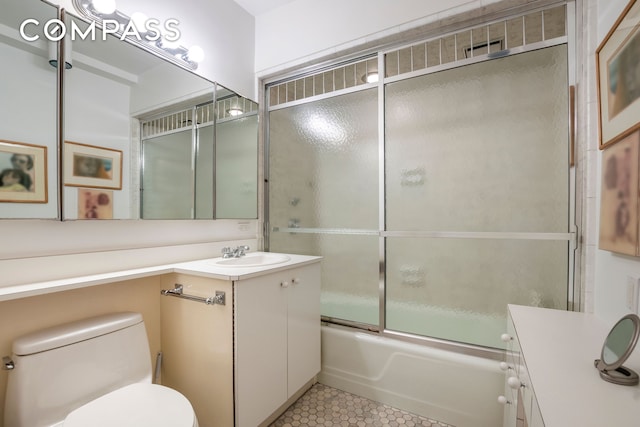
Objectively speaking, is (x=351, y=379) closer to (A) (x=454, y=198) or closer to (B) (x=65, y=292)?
(A) (x=454, y=198)

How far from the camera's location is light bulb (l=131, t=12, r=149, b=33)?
1.50 m

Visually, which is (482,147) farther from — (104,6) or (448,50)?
(104,6)

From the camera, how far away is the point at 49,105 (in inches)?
46.6

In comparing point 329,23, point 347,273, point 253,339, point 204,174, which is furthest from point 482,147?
point 204,174

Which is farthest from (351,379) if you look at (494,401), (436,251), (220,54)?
(220,54)

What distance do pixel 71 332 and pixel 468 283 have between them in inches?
75.3

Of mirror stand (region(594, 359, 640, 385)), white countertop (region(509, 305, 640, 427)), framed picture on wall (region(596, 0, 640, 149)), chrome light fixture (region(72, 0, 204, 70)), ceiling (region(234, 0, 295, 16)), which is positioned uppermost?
ceiling (region(234, 0, 295, 16))

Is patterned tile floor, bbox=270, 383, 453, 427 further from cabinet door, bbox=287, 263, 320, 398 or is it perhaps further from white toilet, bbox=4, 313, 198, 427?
white toilet, bbox=4, 313, 198, 427

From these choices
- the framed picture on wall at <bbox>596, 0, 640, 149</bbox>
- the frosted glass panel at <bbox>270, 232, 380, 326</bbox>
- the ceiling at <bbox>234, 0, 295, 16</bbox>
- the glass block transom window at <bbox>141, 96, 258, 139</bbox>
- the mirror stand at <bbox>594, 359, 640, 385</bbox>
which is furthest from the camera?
the ceiling at <bbox>234, 0, 295, 16</bbox>

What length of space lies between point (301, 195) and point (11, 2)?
5.45 feet

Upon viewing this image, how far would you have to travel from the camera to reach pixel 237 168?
2.13 m

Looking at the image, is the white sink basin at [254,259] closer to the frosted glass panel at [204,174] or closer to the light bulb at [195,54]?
the frosted glass panel at [204,174]

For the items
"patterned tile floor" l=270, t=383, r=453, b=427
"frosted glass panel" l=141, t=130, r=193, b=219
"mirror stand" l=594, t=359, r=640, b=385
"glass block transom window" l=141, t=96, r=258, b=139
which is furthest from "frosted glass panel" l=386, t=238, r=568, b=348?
"glass block transom window" l=141, t=96, r=258, b=139

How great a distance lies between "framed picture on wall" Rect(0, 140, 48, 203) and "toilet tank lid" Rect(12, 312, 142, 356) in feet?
1.72
